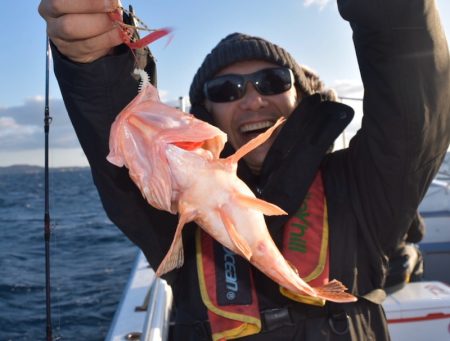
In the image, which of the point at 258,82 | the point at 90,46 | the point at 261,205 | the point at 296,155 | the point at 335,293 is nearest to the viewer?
the point at 261,205

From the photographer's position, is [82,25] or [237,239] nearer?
[237,239]

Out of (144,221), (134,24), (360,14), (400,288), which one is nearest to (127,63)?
(134,24)

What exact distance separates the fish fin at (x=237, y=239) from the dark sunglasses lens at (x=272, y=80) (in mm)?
1618

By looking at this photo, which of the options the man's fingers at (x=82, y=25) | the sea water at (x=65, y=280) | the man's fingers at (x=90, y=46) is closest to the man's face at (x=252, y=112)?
the man's fingers at (x=90, y=46)

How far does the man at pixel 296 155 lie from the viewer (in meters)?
1.98

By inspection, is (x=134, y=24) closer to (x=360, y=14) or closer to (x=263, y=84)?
(x=360, y=14)

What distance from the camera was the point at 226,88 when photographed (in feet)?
9.98

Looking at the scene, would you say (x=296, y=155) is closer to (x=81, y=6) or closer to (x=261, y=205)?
(x=261, y=205)

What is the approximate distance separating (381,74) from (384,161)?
45cm

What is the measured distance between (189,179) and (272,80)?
63.5 inches

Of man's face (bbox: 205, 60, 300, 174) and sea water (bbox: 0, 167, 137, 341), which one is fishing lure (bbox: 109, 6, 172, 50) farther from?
sea water (bbox: 0, 167, 137, 341)

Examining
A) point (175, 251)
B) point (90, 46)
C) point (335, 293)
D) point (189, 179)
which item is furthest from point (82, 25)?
point (335, 293)

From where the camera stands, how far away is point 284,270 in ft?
5.35

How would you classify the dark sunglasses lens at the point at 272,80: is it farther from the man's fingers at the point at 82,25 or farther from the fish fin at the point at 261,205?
the fish fin at the point at 261,205
